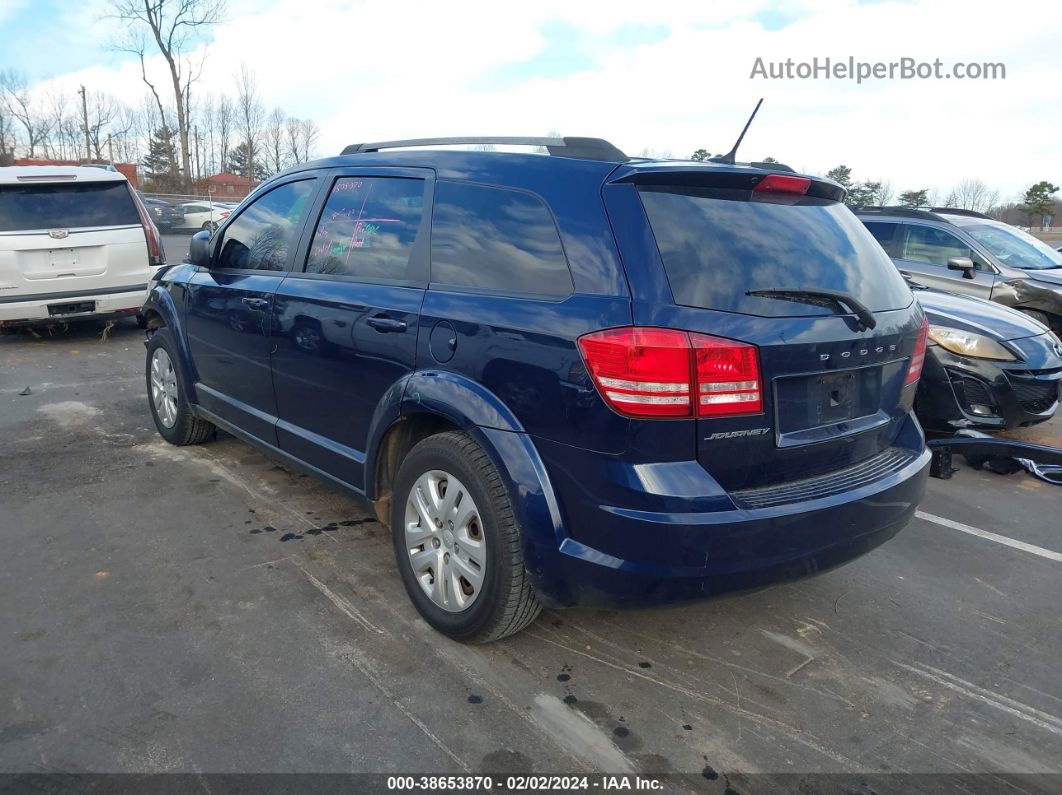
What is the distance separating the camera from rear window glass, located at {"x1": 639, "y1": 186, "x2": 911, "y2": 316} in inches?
98.4

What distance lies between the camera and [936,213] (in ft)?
29.7

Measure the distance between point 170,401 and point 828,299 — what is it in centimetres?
426

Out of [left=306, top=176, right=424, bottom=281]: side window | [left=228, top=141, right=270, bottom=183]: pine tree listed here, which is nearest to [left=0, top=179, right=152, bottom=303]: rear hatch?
[left=306, top=176, right=424, bottom=281]: side window

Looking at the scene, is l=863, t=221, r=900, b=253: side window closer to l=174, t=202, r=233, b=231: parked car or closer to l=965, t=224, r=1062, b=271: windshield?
l=965, t=224, r=1062, b=271: windshield

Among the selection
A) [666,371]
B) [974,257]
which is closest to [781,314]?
[666,371]

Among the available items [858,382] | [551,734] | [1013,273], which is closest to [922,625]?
[858,382]

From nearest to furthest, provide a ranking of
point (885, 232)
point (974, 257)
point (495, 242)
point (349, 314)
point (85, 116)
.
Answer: point (495, 242) → point (349, 314) → point (974, 257) → point (885, 232) → point (85, 116)

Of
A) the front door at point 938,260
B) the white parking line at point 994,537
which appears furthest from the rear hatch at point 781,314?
the front door at point 938,260

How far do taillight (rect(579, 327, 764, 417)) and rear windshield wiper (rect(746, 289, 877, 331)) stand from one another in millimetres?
292

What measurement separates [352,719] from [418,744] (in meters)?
0.26

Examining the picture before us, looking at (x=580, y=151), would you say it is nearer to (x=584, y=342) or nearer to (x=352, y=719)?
(x=584, y=342)

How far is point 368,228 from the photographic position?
3.48m

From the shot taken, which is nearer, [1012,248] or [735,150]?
[735,150]

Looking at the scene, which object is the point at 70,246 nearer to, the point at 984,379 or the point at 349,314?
the point at 349,314
